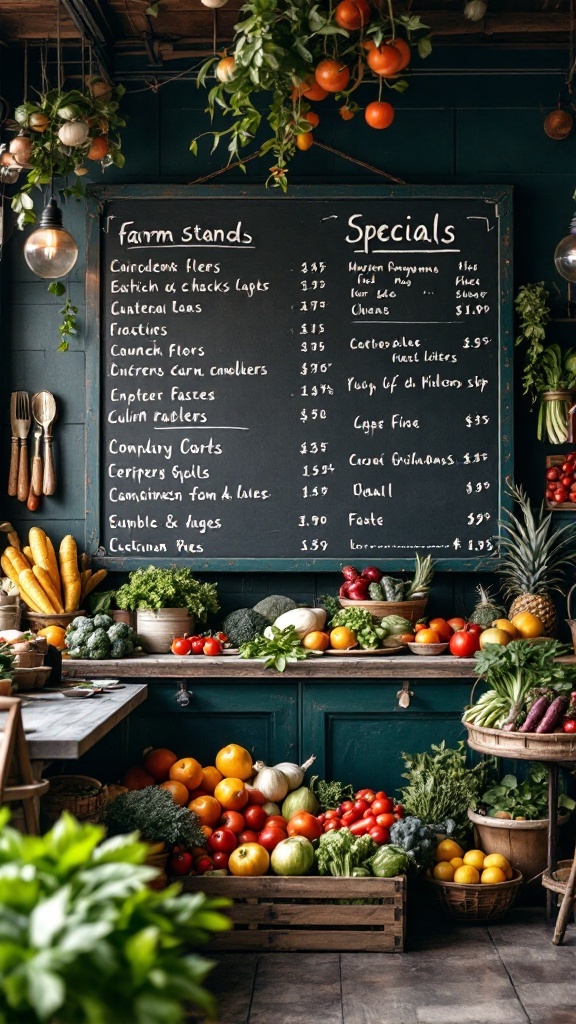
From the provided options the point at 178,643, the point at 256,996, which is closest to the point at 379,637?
the point at 178,643

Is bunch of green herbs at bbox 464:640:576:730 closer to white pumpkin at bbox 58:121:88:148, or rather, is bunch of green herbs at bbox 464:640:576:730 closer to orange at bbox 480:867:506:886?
orange at bbox 480:867:506:886

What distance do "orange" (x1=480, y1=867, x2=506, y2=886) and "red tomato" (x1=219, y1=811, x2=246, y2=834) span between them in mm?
1091

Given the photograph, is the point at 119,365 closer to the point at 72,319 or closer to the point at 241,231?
the point at 72,319

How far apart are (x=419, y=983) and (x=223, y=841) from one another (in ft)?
3.33

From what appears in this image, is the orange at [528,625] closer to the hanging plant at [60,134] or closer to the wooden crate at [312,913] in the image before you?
the wooden crate at [312,913]

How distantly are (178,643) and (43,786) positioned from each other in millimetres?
2000

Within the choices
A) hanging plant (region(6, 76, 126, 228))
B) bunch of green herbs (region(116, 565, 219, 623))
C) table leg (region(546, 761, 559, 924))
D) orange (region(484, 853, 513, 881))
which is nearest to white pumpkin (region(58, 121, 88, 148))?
hanging plant (region(6, 76, 126, 228))

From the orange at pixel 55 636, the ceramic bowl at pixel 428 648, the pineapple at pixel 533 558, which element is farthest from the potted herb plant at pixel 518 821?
the orange at pixel 55 636

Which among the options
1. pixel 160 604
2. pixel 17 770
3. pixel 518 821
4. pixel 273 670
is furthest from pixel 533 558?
pixel 17 770

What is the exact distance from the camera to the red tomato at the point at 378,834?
170 inches

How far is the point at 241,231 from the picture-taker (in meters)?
5.36

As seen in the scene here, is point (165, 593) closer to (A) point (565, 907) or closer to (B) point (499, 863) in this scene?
(B) point (499, 863)

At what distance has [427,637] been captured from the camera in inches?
193

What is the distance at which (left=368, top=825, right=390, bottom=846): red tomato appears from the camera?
14.2 feet
